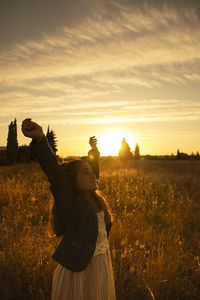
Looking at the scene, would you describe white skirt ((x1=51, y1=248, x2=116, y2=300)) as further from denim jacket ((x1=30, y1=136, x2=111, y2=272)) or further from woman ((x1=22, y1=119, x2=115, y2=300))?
denim jacket ((x1=30, y1=136, x2=111, y2=272))

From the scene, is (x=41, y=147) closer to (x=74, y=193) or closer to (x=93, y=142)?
(x=74, y=193)

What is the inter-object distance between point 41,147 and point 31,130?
0.15m

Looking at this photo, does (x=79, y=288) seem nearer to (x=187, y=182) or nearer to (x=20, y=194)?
(x=20, y=194)

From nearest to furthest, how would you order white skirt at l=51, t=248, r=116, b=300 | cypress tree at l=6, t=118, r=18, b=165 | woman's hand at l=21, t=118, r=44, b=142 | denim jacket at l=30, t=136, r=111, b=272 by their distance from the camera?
woman's hand at l=21, t=118, r=44, b=142 < denim jacket at l=30, t=136, r=111, b=272 < white skirt at l=51, t=248, r=116, b=300 < cypress tree at l=6, t=118, r=18, b=165

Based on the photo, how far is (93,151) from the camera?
28.2ft

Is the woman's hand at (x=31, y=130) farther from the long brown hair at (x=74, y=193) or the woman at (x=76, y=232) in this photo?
the long brown hair at (x=74, y=193)

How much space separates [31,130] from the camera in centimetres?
284

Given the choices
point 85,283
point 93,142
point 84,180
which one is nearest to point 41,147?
point 84,180

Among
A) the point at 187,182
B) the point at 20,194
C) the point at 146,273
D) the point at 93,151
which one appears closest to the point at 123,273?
the point at 146,273

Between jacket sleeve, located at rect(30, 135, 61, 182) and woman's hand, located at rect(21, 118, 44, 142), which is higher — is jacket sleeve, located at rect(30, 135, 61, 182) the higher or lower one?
the lower one

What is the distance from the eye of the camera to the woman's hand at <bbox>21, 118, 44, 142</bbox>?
110 inches

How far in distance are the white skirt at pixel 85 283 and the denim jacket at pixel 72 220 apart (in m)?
0.11

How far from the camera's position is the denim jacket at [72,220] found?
2977mm

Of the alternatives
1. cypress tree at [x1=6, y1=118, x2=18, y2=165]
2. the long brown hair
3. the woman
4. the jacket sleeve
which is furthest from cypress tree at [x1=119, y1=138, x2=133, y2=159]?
the jacket sleeve
